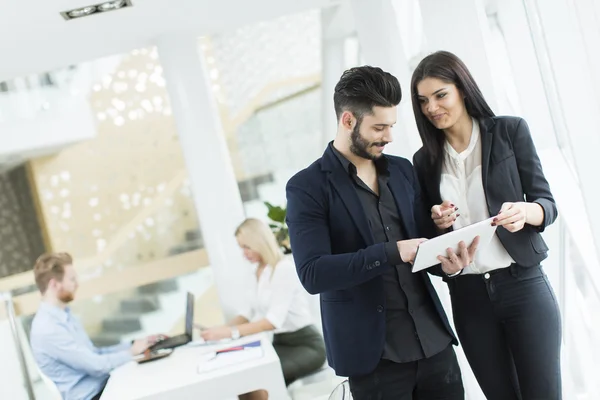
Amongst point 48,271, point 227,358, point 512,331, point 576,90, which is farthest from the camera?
point 48,271

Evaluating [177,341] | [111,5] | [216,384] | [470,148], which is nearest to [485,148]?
[470,148]

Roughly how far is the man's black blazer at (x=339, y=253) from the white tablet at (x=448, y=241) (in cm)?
13

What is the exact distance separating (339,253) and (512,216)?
0.53 m

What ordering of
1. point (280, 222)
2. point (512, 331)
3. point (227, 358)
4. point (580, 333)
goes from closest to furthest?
point (512, 331) → point (227, 358) → point (580, 333) → point (280, 222)

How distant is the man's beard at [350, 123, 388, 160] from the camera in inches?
87.5

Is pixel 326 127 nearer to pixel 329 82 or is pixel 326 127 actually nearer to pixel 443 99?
pixel 329 82

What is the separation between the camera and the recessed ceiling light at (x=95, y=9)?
4109 millimetres

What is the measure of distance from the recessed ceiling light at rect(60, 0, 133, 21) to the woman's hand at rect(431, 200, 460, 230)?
2601 mm

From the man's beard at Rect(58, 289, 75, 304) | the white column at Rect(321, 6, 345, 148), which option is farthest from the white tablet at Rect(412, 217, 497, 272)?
the white column at Rect(321, 6, 345, 148)

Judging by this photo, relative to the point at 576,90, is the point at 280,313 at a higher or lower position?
lower

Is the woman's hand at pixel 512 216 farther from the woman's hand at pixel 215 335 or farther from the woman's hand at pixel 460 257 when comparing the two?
the woman's hand at pixel 215 335

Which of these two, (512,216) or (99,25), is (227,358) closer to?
(512,216)

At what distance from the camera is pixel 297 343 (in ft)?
14.0

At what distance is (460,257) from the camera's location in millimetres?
2205
